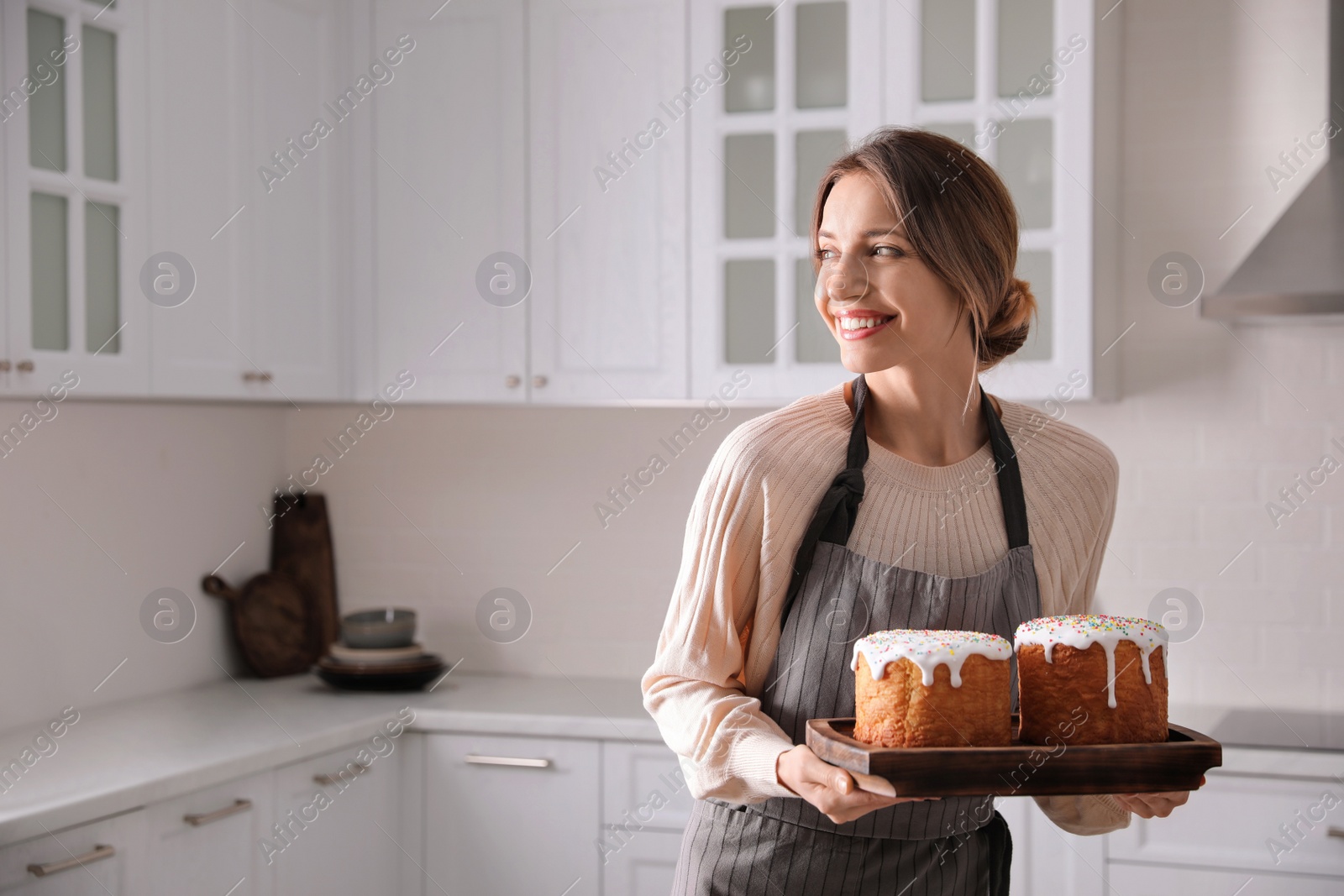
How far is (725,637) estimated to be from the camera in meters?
1.29

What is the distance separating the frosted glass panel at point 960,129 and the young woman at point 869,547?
116 centimetres

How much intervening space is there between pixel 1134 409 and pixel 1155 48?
0.77 metres

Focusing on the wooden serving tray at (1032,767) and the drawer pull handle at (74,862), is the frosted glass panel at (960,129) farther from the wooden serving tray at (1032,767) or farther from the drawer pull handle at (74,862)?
the drawer pull handle at (74,862)

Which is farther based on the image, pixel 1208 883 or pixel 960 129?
pixel 960 129

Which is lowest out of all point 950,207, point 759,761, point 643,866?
point 643,866

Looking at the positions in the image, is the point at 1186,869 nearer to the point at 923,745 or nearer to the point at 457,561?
the point at 923,745

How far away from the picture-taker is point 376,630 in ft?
9.40

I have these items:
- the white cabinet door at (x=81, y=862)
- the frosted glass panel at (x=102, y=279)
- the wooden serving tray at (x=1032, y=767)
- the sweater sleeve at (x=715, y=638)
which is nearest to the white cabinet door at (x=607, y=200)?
the frosted glass panel at (x=102, y=279)

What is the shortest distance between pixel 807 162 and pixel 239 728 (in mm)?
1614

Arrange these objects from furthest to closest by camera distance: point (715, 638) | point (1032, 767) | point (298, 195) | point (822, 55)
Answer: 1. point (298, 195)
2. point (822, 55)
3. point (715, 638)
4. point (1032, 767)

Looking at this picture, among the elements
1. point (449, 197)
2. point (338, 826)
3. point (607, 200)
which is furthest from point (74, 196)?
point (338, 826)

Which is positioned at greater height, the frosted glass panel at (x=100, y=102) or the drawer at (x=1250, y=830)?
the frosted glass panel at (x=100, y=102)

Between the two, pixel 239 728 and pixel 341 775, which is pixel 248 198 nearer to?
pixel 239 728

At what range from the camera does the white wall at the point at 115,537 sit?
2.45m
